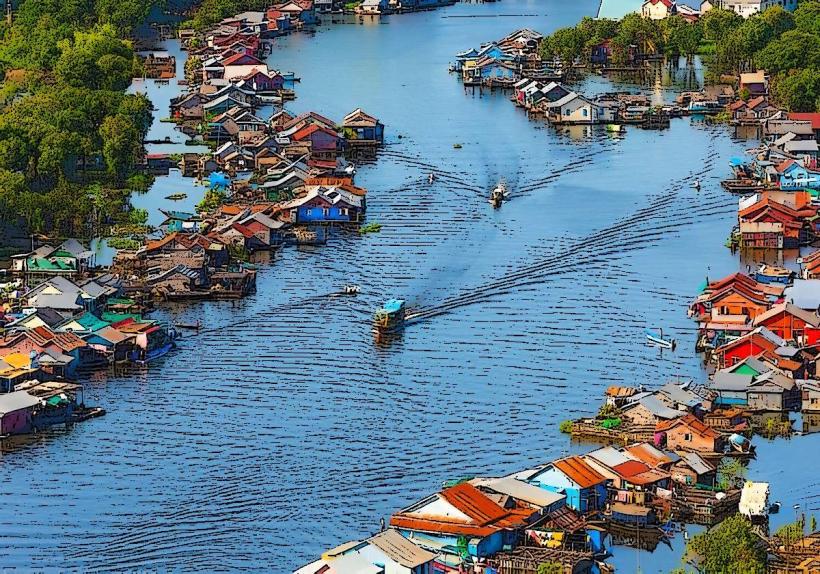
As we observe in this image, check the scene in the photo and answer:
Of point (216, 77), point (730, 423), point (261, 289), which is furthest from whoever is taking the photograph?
point (216, 77)

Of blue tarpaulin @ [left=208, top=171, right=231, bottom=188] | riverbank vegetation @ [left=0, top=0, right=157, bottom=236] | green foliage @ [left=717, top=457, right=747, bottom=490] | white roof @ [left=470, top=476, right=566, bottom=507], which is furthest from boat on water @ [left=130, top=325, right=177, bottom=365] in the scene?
blue tarpaulin @ [left=208, top=171, right=231, bottom=188]

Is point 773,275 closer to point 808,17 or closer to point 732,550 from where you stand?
point 732,550

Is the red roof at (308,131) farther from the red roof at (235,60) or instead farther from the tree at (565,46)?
the tree at (565,46)

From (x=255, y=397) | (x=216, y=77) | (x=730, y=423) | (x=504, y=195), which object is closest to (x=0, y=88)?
(x=216, y=77)

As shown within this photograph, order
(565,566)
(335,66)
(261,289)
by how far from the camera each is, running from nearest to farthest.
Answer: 1. (565,566)
2. (261,289)
3. (335,66)

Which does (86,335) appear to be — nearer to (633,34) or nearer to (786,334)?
(786,334)

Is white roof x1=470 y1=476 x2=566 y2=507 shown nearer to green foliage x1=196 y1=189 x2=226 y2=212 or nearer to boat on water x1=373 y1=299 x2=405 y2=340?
boat on water x1=373 y1=299 x2=405 y2=340

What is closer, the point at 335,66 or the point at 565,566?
the point at 565,566
